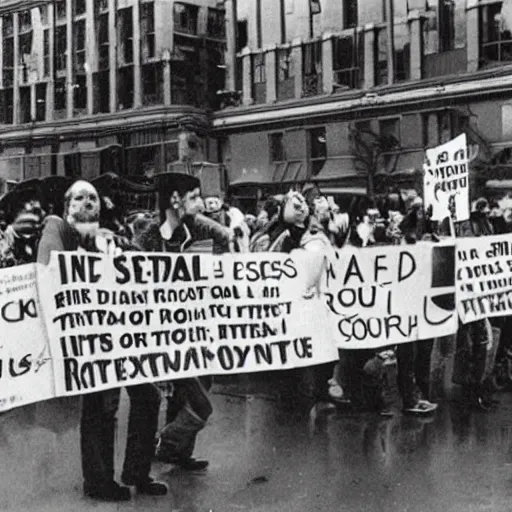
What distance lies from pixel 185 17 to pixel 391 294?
70.9 ft

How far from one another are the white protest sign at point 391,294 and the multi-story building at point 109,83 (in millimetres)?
18901

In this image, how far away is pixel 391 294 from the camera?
21.7ft

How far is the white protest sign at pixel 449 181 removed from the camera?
27.1 feet

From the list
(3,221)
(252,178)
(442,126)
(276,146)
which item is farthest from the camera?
(276,146)

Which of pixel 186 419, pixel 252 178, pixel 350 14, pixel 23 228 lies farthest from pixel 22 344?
pixel 350 14

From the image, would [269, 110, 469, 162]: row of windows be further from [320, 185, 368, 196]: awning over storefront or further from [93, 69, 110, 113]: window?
[93, 69, 110, 113]: window

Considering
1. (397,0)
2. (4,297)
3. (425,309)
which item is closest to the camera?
(4,297)

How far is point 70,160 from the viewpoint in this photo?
25594 millimetres

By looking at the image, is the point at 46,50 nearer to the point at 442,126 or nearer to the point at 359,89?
the point at 359,89

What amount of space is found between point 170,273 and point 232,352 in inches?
24.2

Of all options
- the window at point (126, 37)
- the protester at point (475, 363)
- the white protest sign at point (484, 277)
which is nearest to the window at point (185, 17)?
the window at point (126, 37)

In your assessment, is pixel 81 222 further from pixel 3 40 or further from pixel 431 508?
pixel 3 40

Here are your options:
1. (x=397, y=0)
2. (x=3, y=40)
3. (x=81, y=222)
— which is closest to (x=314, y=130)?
(x=397, y=0)

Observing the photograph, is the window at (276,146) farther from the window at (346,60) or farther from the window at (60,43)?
the window at (60,43)
